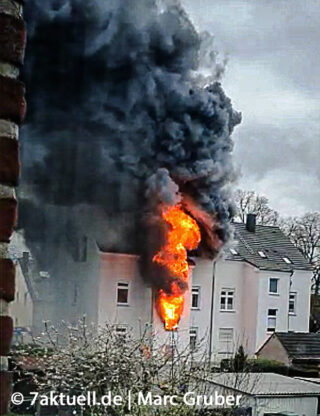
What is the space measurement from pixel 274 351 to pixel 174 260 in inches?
81.3

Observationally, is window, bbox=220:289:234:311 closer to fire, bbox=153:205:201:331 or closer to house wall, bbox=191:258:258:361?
house wall, bbox=191:258:258:361

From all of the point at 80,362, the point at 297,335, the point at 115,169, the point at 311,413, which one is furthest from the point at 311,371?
the point at 80,362

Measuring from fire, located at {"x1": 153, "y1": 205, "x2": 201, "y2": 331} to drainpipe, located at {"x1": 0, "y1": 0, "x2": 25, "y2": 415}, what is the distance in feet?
33.1

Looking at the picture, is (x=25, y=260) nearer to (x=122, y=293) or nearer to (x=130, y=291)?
(x=122, y=293)

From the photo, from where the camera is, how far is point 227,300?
38.4 ft

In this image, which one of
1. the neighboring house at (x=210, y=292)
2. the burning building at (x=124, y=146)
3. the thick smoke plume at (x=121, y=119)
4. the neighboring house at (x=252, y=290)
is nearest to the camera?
the neighboring house at (x=210, y=292)

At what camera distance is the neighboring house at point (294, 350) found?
9.93m

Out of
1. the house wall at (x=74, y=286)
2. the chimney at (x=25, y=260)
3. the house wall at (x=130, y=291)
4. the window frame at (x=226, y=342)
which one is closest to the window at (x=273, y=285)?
the window frame at (x=226, y=342)

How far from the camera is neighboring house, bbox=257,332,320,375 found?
9.93m

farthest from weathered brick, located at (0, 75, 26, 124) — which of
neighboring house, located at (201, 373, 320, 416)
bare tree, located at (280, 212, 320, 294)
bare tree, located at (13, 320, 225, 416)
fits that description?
bare tree, located at (280, 212, 320, 294)

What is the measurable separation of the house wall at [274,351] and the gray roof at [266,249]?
67.6 inches

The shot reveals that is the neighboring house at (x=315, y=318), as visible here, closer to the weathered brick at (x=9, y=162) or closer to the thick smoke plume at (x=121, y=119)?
the thick smoke plume at (x=121, y=119)

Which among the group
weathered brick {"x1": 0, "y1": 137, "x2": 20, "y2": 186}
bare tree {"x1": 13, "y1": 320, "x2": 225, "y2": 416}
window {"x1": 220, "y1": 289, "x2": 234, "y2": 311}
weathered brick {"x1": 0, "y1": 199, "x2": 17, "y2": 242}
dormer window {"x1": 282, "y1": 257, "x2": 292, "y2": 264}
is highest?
dormer window {"x1": 282, "y1": 257, "x2": 292, "y2": 264}

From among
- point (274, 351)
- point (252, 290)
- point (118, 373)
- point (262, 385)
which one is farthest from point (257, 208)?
point (118, 373)
